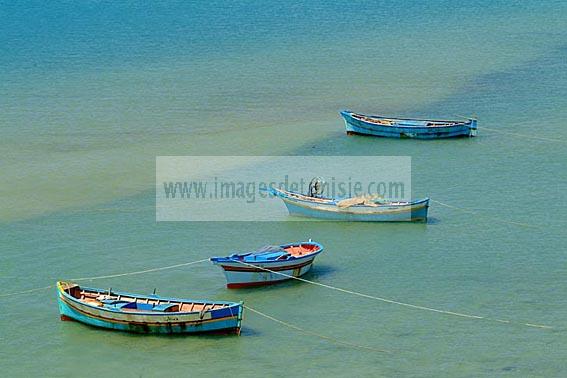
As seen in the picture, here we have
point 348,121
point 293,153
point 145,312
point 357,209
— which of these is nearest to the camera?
point 145,312

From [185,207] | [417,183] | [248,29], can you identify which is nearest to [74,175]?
[185,207]

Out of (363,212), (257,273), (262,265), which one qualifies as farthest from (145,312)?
(363,212)

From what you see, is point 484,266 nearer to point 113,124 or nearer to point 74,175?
point 74,175

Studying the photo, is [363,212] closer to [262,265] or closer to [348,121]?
[262,265]

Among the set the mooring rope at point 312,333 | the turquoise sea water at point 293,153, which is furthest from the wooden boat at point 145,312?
Answer: the mooring rope at point 312,333

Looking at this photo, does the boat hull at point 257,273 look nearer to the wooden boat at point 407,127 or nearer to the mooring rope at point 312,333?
the mooring rope at point 312,333

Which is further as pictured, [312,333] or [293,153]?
[293,153]
